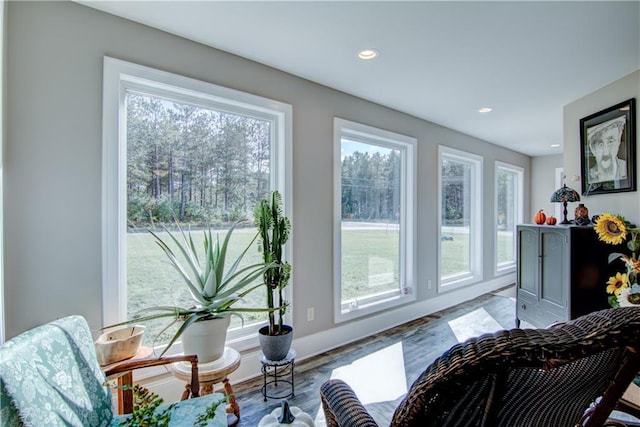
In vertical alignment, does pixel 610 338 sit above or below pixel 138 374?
above

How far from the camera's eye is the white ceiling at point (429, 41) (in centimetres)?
188

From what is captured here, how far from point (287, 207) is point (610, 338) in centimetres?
233

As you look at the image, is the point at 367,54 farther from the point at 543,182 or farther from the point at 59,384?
the point at 543,182

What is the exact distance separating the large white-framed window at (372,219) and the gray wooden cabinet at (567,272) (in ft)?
4.22

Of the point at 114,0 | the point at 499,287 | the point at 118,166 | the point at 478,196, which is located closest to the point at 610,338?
the point at 118,166

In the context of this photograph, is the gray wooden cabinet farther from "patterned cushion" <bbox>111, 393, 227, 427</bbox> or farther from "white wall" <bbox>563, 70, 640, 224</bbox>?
"patterned cushion" <bbox>111, 393, 227, 427</bbox>

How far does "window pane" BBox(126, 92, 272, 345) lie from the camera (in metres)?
2.12

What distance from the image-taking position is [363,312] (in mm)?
3396

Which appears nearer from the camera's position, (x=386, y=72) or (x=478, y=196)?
(x=386, y=72)

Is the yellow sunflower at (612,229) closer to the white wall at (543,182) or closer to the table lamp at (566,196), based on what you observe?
the table lamp at (566,196)

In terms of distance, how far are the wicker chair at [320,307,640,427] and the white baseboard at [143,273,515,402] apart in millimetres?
1966

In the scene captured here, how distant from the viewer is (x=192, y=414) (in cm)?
135

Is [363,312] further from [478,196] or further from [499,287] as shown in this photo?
[499,287]

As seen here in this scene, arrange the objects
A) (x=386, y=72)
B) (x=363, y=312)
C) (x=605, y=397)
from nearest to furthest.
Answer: (x=605, y=397), (x=386, y=72), (x=363, y=312)
